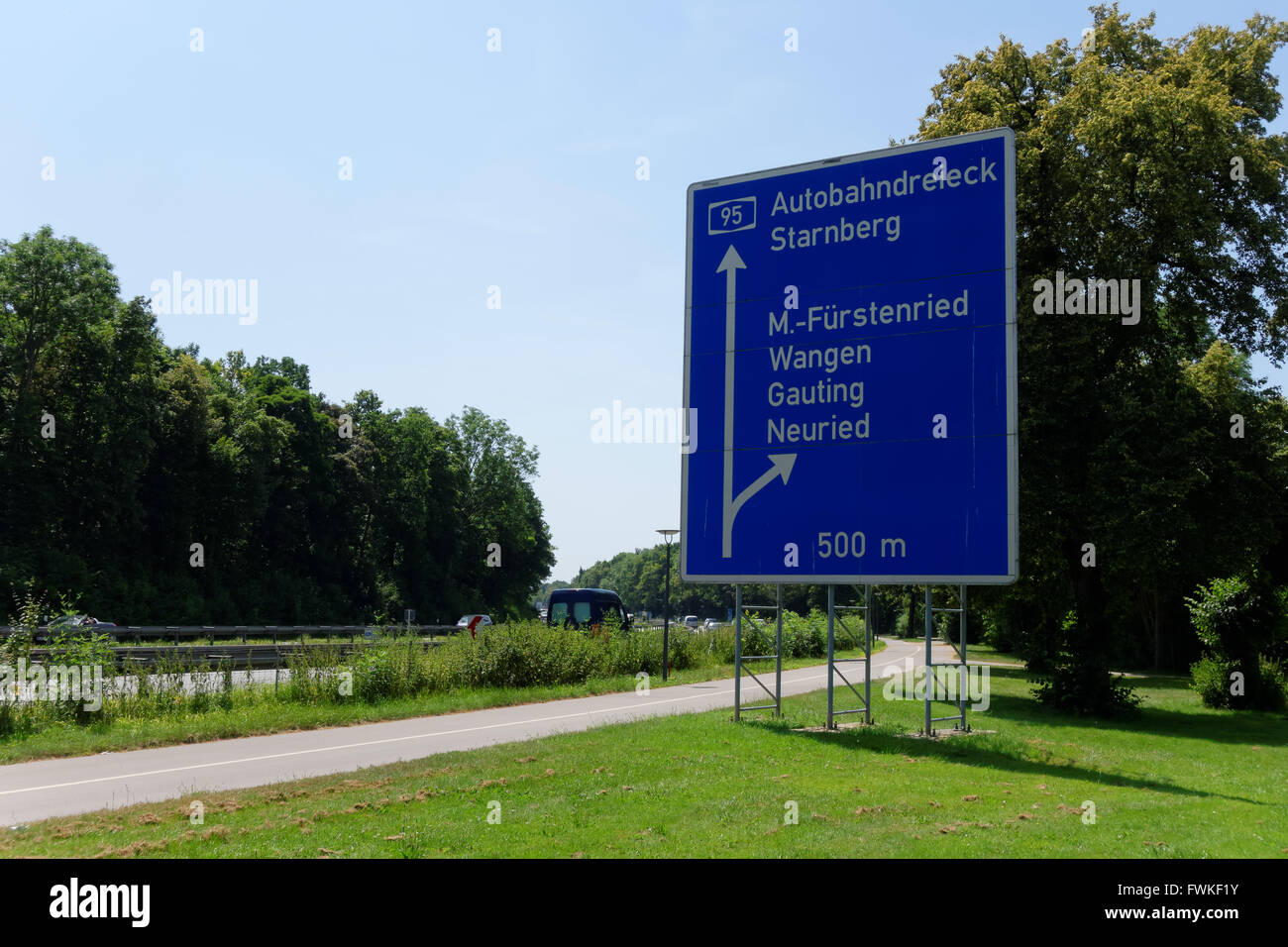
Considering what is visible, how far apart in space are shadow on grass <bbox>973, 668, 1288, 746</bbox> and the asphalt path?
4.34m

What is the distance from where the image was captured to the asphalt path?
10.5m

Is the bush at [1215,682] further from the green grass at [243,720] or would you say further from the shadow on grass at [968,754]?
the green grass at [243,720]

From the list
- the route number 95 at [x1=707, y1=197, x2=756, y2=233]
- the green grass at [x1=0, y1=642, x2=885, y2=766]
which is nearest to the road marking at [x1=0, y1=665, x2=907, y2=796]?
the green grass at [x1=0, y1=642, x2=885, y2=766]

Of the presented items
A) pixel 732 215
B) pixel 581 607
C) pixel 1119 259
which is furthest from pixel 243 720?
pixel 1119 259

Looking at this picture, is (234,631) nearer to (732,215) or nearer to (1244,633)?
(732,215)

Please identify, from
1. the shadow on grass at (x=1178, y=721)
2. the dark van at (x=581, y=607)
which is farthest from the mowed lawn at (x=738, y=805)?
the dark van at (x=581, y=607)

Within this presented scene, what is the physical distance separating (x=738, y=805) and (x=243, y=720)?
33.6 feet

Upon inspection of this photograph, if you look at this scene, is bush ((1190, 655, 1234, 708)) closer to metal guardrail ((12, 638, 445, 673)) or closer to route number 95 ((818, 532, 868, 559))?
route number 95 ((818, 532, 868, 559))

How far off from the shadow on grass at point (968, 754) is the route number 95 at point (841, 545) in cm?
285

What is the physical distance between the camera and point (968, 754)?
1392 cm

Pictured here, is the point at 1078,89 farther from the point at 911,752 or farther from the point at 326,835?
the point at 326,835

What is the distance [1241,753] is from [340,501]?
226 ft

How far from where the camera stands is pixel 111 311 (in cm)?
5278

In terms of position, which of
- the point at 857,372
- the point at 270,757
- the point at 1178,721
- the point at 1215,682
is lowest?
the point at 1178,721
